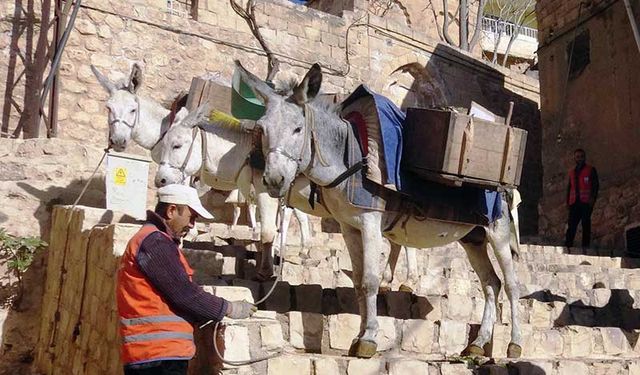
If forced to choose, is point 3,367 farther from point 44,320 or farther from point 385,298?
point 385,298

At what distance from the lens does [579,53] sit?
1642 cm

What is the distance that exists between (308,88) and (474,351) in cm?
258

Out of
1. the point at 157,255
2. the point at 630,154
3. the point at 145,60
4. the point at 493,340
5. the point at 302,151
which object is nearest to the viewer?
the point at 157,255

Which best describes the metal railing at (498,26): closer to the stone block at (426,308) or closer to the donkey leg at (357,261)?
the stone block at (426,308)

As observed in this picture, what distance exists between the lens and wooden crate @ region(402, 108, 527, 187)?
593 cm

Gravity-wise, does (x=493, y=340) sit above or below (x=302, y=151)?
below

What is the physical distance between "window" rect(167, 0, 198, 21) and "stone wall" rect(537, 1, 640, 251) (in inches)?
322

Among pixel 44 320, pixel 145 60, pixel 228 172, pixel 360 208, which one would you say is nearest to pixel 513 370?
pixel 360 208

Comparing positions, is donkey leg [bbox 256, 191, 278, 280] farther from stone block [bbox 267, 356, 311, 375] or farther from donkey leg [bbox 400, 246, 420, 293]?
stone block [bbox 267, 356, 311, 375]

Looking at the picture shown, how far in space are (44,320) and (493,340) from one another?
13.7ft

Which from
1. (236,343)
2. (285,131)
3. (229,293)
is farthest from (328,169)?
(236,343)

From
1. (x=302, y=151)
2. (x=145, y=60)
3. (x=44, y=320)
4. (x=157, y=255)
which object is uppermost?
(x=145, y=60)

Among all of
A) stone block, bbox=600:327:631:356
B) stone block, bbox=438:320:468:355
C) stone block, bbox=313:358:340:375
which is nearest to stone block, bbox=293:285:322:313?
stone block, bbox=438:320:468:355

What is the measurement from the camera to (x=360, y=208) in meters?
5.65
